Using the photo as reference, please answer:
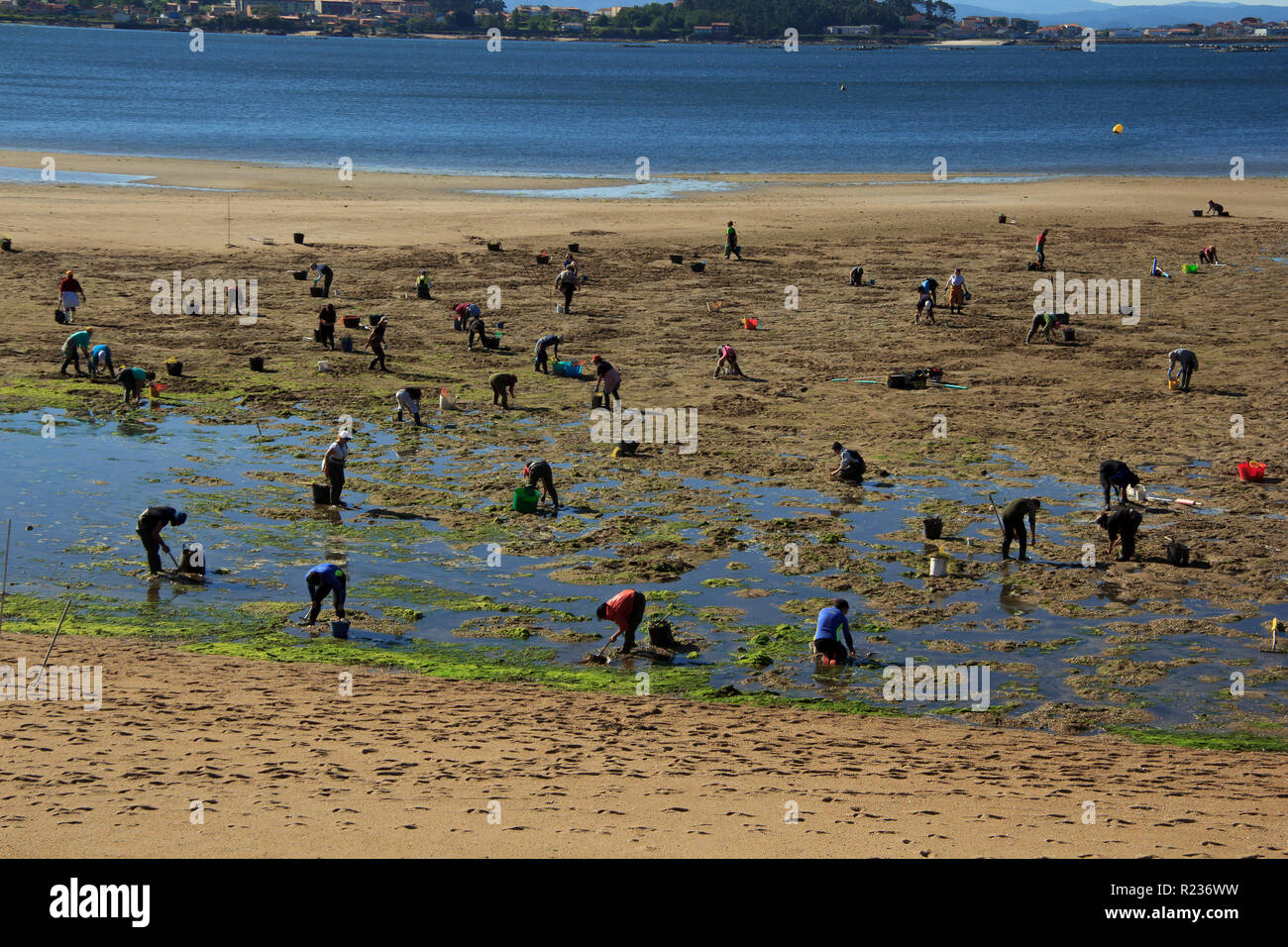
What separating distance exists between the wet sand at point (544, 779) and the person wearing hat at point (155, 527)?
2729 mm

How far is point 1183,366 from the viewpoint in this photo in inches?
1079

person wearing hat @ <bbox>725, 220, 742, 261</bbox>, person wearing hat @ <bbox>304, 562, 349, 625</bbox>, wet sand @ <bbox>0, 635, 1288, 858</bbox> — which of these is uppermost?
person wearing hat @ <bbox>725, 220, 742, 261</bbox>

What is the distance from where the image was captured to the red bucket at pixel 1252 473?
22.0 metres

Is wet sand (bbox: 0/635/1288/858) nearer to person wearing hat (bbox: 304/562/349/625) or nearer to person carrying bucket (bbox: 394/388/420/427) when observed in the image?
person wearing hat (bbox: 304/562/349/625)

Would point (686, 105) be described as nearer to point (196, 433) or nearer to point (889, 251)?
point (889, 251)

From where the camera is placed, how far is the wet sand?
1045 centimetres

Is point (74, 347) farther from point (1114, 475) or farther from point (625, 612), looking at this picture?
point (1114, 475)

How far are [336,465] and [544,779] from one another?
32.2 feet

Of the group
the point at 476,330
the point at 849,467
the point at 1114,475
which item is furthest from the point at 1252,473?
the point at 476,330

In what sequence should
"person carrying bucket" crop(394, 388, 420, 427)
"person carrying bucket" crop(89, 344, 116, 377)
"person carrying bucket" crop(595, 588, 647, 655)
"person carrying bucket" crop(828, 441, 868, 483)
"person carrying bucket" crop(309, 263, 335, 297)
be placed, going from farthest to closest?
1. "person carrying bucket" crop(309, 263, 335, 297)
2. "person carrying bucket" crop(89, 344, 116, 377)
3. "person carrying bucket" crop(394, 388, 420, 427)
4. "person carrying bucket" crop(828, 441, 868, 483)
5. "person carrying bucket" crop(595, 588, 647, 655)

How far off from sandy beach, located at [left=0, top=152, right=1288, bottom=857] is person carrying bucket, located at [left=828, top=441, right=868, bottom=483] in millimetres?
355

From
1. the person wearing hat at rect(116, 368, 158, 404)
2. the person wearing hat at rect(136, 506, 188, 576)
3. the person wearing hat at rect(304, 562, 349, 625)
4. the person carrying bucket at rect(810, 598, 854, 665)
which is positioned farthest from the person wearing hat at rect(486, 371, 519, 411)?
the person carrying bucket at rect(810, 598, 854, 665)

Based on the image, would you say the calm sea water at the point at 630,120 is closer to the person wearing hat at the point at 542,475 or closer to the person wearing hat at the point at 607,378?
the person wearing hat at the point at 607,378

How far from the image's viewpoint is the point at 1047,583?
1805 cm
